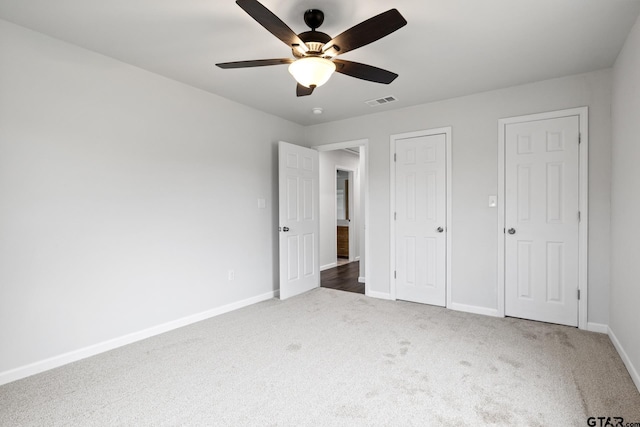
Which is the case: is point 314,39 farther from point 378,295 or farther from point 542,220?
point 378,295

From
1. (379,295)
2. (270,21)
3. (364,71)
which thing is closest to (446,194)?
(379,295)

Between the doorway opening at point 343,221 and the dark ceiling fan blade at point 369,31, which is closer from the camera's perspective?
the dark ceiling fan blade at point 369,31

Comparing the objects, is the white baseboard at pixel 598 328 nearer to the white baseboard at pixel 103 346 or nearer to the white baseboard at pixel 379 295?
the white baseboard at pixel 379 295

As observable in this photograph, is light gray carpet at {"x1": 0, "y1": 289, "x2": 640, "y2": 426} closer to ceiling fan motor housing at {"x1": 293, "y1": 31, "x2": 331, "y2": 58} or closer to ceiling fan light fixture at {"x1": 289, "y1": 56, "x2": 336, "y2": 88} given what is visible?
ceiling fan light fixture at {"x1": 289, "y1": 56, "x2": 336, "y2": 88}

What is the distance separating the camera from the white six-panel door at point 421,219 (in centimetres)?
396

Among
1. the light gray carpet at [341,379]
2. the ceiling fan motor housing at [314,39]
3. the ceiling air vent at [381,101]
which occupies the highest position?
the ceiling air vent at [381,101]

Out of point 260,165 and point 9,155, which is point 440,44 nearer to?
point 260,165

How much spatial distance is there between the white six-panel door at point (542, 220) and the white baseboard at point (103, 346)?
10.3 feet

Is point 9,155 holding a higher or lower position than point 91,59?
lower

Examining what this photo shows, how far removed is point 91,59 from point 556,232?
14.7 ft

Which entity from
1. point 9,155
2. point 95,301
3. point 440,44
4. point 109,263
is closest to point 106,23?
point 9,155

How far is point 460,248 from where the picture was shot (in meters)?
3.84

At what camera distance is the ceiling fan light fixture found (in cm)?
207

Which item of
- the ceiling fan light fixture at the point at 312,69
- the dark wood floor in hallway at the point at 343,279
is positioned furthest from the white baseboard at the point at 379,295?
the ceiling fan light fixture at the point at 312,69
